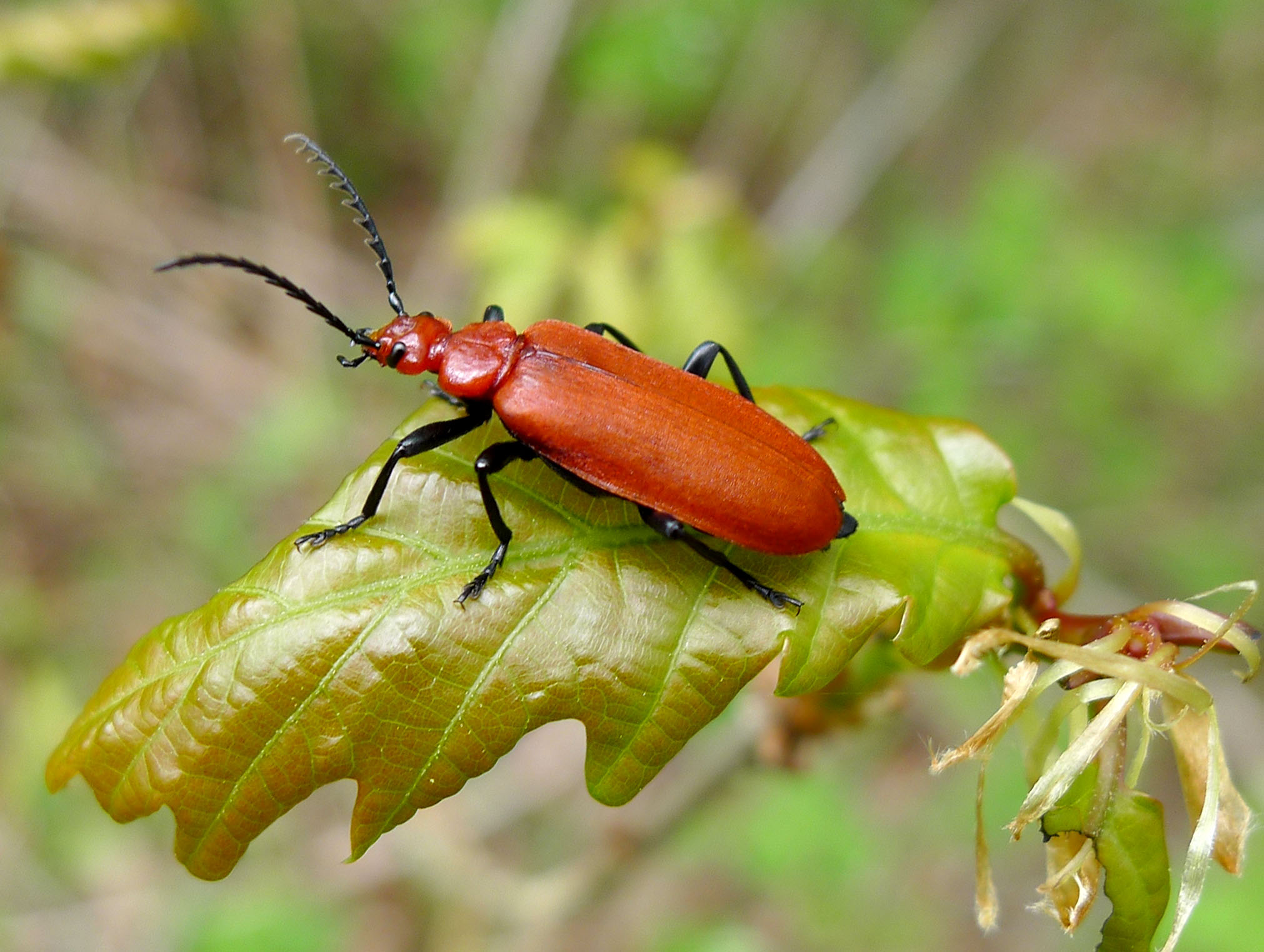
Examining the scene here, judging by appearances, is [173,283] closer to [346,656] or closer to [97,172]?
[97,172]

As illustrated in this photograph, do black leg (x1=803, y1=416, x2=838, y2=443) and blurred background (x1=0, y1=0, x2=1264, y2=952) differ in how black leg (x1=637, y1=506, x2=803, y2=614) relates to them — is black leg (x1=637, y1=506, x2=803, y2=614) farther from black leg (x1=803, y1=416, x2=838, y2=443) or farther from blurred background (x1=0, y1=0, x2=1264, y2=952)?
blurred background (x1=0, y1=0, x2=1264, y2=952)

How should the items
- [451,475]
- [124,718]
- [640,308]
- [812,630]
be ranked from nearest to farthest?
[124,718], [812,630], [451,475], [640,308]

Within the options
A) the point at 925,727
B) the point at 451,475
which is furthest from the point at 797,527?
the point at 925,727


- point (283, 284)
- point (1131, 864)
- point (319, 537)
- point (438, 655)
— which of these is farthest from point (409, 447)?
point (1131, 864)

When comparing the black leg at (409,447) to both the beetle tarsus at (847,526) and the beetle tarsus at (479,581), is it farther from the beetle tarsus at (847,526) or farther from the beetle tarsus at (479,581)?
the beetle tarsus at (847,526)

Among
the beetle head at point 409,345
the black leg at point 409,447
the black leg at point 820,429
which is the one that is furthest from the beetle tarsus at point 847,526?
the beetle head at point 409,345

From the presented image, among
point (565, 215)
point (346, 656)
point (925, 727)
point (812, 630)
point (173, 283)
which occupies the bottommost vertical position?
point (925, 727)
